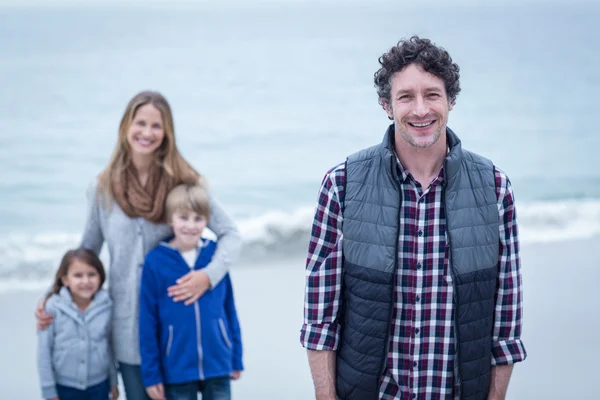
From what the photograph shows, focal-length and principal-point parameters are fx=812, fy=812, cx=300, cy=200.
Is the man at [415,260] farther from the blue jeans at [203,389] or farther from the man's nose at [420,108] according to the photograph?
the blue jeans at [203,389]

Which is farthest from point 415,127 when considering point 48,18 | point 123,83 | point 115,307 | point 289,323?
point 48,18

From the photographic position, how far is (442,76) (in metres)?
2.15

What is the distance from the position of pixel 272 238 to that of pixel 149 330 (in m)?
4.86

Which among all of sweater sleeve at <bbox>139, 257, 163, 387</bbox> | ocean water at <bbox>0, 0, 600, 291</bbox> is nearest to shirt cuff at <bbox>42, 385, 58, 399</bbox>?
sweater sleeve at <bbox>139, 257, 163, 387</bbox>

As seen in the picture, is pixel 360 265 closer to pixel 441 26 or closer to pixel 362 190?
pixel 362 190

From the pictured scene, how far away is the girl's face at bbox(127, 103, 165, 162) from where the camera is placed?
3.15 meters

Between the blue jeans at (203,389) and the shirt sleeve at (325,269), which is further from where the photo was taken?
the blue jeans at (203,389)

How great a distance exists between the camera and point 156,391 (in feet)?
10.1

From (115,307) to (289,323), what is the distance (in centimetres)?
232

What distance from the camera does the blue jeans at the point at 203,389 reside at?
3.12 m

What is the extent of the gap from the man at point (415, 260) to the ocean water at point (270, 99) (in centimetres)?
505

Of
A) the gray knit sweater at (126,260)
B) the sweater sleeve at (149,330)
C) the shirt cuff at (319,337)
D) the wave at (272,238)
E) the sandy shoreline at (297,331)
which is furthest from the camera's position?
the wave at (272,238)

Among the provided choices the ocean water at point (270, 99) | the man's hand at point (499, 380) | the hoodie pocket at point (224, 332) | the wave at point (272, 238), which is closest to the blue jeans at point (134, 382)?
the hoodie pocket at point (224, 332)

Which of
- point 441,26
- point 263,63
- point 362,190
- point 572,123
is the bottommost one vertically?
point 362,190
